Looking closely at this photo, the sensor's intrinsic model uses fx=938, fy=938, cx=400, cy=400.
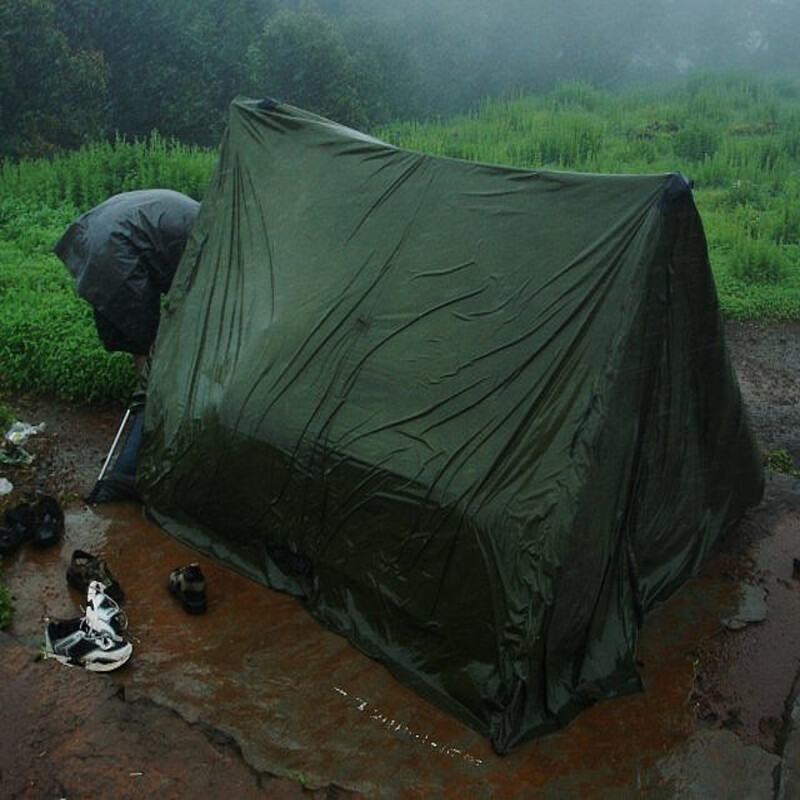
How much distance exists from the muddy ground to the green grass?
1.41 meters

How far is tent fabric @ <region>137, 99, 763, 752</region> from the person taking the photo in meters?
3.85

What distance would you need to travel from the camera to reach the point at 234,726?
3.77m

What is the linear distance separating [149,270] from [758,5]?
29.3 meters

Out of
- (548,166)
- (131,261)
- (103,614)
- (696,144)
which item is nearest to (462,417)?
(103,614)

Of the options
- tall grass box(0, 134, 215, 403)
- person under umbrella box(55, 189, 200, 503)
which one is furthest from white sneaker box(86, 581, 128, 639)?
tall grass box(0, 134, 215, 403)

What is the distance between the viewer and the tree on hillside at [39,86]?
1401 cm

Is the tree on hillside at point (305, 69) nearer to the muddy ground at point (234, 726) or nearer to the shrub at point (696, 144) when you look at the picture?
the shrub at point (696, 144)

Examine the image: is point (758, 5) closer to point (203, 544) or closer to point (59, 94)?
point (59, 94)

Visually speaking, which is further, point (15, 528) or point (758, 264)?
point (758, 264)

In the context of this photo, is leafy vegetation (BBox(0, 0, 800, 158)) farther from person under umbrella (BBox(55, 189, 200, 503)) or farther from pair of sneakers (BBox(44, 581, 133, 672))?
pair of sneakers (BBox(44, 581, 133, 672))

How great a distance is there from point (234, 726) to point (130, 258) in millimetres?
2992

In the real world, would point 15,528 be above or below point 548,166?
below

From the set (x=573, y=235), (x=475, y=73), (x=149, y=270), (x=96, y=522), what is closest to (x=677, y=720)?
(x=573, y=235)

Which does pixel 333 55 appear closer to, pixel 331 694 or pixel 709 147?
pixel 709 147
